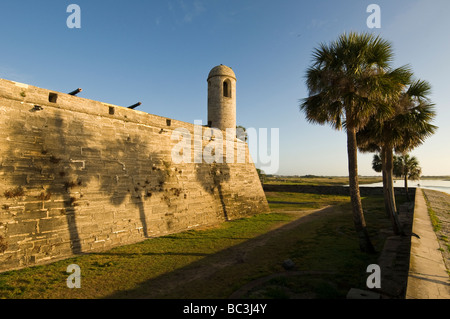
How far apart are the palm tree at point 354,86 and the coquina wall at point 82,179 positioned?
8.82 metres

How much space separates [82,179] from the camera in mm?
9297

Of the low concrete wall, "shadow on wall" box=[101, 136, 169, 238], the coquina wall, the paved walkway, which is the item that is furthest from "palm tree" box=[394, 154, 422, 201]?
"shadow on wall" box=[101, 136, 169, 238]

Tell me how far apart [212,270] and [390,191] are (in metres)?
8.85

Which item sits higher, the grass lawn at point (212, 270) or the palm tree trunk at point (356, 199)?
the palm tree trunk at point (356, 199)

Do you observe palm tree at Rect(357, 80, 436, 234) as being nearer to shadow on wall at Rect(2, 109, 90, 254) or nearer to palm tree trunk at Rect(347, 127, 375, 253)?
palm tree trunk at Rect(347, 127, 375, 253)

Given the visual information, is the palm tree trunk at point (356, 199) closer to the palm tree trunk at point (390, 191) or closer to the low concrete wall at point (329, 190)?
the palm tree trunk at point (390, 191)

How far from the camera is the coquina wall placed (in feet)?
25.1

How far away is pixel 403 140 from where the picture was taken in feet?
33.1

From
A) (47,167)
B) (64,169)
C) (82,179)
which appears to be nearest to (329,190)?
(82,179)

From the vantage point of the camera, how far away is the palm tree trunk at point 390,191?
965cm

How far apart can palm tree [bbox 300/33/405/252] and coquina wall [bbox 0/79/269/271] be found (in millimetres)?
8816

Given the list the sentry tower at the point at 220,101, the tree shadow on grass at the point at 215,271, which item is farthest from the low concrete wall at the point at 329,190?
the tree shadow on grass at the point at 215,271
